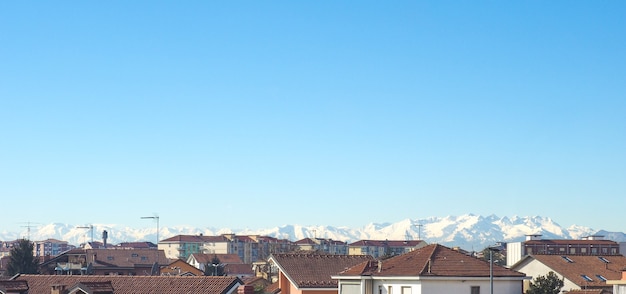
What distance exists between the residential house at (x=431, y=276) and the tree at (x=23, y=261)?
57814mm

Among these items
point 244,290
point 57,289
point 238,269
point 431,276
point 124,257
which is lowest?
point 238,269

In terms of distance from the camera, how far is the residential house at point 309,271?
60.7 m

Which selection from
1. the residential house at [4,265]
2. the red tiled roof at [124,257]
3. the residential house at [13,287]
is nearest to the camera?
the residential house at [13,287]

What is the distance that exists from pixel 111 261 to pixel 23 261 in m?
13.7

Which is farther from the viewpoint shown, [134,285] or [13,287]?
[13,287]

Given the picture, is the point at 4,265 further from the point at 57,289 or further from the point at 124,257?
the point at 57,289

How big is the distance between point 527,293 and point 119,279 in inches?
922

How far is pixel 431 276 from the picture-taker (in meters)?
53.6

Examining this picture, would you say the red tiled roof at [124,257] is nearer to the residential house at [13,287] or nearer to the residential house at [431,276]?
the residential house at [431,276]

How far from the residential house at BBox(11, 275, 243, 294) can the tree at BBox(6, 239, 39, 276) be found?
188ft

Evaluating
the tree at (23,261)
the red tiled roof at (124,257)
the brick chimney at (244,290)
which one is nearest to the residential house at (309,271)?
the brick chimney at (244,290)

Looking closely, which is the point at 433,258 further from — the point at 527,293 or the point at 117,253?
the point at 117,253

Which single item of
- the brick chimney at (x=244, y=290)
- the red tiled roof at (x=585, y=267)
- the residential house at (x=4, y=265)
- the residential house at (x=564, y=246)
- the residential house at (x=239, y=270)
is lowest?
the residential house at (x=239, y=270)

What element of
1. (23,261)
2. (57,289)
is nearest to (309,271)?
(57,289)
